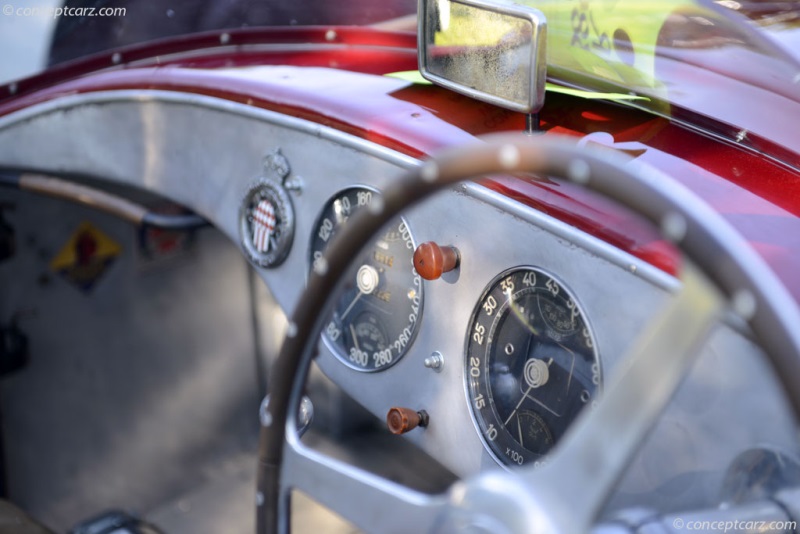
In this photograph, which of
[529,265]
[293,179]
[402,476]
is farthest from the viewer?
[402,476]

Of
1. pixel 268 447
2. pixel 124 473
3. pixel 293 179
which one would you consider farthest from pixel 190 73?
pixel 124 473

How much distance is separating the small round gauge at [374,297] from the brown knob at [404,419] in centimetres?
11

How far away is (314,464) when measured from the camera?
1035mm

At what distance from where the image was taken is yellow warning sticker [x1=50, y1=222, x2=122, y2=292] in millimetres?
2658

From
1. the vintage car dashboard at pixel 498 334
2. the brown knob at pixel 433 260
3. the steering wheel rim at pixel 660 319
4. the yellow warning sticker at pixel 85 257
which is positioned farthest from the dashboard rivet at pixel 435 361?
the yellow warning sticker at pixel 85 257

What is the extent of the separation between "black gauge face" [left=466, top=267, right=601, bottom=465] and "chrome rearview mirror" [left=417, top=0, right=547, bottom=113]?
0.28 m

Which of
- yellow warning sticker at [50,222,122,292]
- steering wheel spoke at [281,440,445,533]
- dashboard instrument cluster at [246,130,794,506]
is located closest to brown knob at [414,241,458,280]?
dashboard instrument cluster at [246,130,794,506]

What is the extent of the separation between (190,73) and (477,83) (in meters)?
0.78

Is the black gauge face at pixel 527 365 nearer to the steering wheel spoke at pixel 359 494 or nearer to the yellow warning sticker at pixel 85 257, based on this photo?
the steering wheel spoke at pixel 359 494

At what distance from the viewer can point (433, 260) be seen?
1.35 meters

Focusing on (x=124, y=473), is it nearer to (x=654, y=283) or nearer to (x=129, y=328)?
(x=129, y=328)

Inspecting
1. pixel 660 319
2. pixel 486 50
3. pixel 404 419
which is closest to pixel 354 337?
pixel 404 419

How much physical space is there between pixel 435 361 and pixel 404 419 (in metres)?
0.11

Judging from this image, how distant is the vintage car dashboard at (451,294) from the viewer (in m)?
1.10
